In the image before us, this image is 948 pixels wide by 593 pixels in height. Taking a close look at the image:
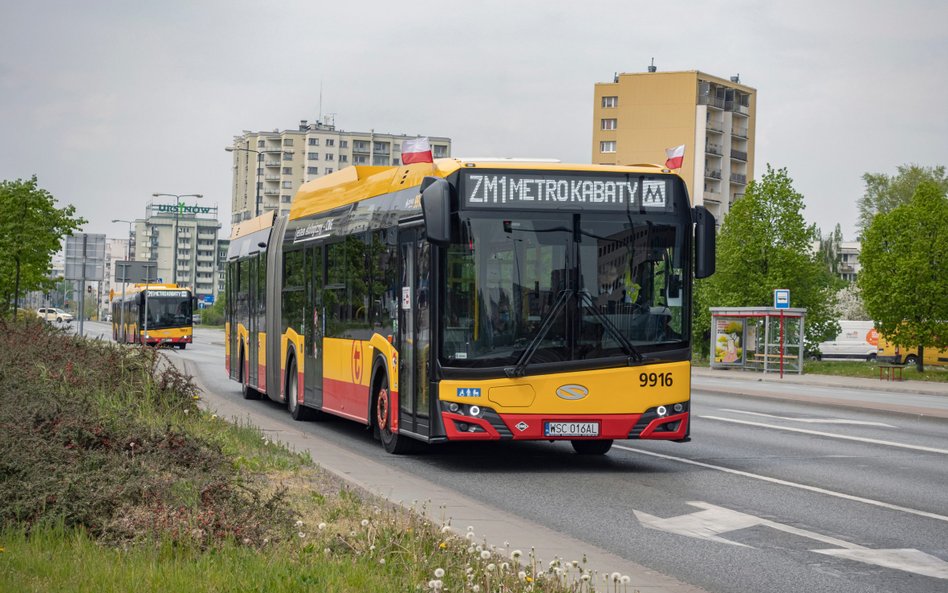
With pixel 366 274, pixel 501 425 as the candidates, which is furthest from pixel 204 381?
pixel 501 425

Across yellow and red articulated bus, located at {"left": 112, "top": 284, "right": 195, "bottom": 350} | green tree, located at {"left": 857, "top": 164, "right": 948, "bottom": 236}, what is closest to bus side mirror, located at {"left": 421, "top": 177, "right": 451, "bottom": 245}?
yellow and red articulated bus, located at {"left": 112, "top": 284, "right": 195, "bottom": 350}

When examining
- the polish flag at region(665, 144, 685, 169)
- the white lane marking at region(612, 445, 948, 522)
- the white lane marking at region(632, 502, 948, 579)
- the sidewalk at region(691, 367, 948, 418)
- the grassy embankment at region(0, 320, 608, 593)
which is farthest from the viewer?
the sidewalk at region(691, 367, 948, 418)

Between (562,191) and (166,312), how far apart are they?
2163 inches

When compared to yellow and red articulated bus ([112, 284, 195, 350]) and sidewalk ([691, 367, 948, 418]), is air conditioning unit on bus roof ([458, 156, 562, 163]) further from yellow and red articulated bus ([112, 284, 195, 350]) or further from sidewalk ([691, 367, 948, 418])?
yellow and red articulated bus ([112, 284, 195, 350])

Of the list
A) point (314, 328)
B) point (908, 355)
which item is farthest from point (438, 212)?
point (908, 355)

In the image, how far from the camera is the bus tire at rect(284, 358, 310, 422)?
20.0 m

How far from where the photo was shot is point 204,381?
31812mm

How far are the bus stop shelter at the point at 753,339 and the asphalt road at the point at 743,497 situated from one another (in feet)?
78.7

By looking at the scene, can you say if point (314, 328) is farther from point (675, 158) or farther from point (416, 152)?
point (675, 158)

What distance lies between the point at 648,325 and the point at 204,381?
20494 mm

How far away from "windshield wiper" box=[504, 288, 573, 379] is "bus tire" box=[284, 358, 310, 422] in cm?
747

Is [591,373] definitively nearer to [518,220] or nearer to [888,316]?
[518,220]

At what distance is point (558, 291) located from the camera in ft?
42.5

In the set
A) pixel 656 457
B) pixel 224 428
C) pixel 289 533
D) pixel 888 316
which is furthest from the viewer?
pixel 888 316
